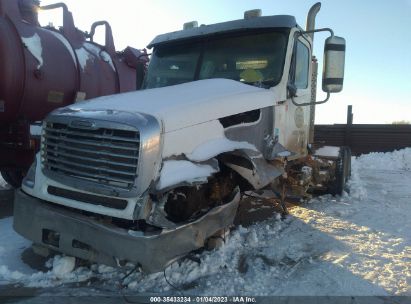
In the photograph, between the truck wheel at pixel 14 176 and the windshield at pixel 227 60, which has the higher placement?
the windshield at pixel 227 60

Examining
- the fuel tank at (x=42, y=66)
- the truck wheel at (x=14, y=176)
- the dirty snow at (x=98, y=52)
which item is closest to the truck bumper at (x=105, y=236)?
the fuel tank at (x=42, y=66)

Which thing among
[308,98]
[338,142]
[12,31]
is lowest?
[338,142]

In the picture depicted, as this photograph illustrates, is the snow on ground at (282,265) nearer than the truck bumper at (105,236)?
No

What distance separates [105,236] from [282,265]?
1.88 metres

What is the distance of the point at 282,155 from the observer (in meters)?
4.98

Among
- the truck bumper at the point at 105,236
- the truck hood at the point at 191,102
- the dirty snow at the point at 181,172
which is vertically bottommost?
the truck bumper at the point at 105,236

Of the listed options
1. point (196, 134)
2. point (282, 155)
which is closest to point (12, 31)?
point (196, 134)

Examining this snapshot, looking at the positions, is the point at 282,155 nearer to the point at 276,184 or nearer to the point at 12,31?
the point at 276,184

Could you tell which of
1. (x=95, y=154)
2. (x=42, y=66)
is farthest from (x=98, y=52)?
(x=95, y=154)

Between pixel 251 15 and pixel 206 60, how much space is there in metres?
0.83

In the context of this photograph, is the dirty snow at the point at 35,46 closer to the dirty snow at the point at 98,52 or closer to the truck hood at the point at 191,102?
the dirty snow at the point at 98,52

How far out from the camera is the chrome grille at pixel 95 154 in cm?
325

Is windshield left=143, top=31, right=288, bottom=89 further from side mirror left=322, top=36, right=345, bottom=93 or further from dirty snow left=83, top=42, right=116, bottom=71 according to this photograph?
dirty snow left=83, top=42, right=116, bottom=71

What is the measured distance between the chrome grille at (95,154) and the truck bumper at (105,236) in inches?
14.4
